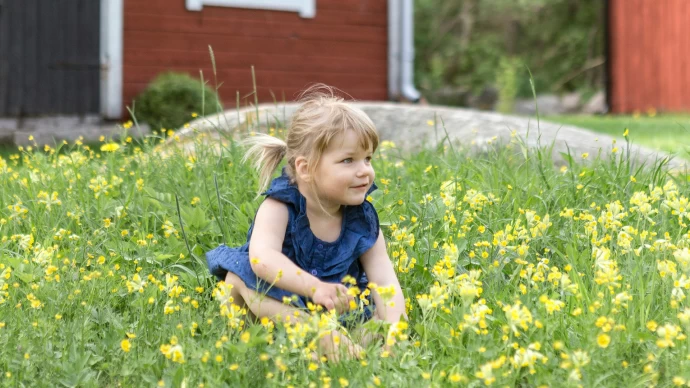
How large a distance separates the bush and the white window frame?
1.08 meters

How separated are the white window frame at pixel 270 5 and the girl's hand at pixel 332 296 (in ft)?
29.6

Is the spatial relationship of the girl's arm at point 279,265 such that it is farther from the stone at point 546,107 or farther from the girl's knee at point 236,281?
the stone at point 546,107

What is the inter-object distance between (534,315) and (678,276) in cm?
66

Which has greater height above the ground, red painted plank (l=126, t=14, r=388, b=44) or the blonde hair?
red painted plank (l=126, t=14, r=388, b=44)

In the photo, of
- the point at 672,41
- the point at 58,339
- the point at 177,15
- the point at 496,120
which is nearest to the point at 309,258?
the point at 58,339

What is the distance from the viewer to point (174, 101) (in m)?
10.5

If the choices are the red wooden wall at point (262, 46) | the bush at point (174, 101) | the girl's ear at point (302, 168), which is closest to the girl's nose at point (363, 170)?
the girl's ear at point (302, 168)

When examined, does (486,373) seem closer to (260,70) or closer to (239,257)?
(239,257)

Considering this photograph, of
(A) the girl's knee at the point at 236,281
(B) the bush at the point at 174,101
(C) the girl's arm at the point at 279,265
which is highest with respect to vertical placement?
(B) the bush at the point at 174,101

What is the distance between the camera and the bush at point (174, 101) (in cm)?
1043

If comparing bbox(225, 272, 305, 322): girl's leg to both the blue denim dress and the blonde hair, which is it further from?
the blonde hair

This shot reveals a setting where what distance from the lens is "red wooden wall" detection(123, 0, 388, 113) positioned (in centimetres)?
1101

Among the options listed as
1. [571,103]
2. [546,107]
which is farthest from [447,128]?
[571,103]

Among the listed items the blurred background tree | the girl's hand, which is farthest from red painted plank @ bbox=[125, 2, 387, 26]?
the blurred background tree
